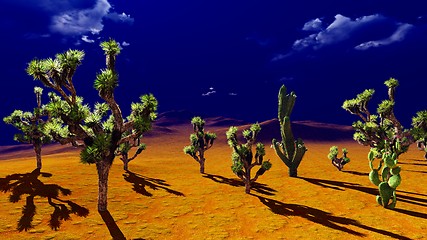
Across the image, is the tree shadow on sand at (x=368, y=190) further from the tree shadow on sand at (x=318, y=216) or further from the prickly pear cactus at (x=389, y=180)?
the tree shadow on sand at (x=318, y=216)

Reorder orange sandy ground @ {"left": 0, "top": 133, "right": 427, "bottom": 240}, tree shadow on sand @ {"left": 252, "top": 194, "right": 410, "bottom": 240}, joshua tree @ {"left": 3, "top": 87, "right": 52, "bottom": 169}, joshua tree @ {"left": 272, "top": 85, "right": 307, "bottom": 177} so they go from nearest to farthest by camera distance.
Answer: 1. orange sandy ground @ {"left": 0, "top": 133, "right": 427, "bottom": 240}
2. tree shadow on sand @ {"left": 252, "top": 194, "right": 410, "bottom": 240}
3. joshua tree @ {"left": 3, "top": 87, "right": 52, "bottom": 169}
4. joshua tree @ {"left": 272, "top": 85, "right": 307, "bottom": 177}

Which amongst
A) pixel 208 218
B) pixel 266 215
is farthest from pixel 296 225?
pixel 208 218

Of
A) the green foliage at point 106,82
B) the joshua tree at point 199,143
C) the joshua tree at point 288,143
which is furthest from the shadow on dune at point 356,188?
the green foliage at point 106,82

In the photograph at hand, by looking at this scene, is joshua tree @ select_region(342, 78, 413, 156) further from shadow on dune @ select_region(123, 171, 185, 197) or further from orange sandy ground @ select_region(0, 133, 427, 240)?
→ shadow on dune @ select_region(123, 171, 185, 197)

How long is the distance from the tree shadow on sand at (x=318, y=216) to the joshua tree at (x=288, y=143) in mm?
8855

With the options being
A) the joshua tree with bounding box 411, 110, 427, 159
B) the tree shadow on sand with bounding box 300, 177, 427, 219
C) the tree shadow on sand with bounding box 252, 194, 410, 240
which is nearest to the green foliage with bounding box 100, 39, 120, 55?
the tree shadow on sand with bounding box 252, 194, 410, 240

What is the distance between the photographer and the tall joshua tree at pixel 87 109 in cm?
1283

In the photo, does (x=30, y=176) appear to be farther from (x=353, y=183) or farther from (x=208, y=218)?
(x=353, y=183)

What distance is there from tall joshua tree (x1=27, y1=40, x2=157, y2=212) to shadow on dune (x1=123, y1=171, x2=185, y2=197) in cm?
493

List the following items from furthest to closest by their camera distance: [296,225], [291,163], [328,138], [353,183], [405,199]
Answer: [328,138], [291,163], [353,183], [405,199], [296,225]

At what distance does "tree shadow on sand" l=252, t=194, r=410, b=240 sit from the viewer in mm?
12305

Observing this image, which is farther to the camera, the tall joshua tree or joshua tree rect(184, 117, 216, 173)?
joshua tree rect(184, 117, 216, 173)

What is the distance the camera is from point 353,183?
22.5 meters

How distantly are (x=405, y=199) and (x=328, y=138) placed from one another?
208ft
